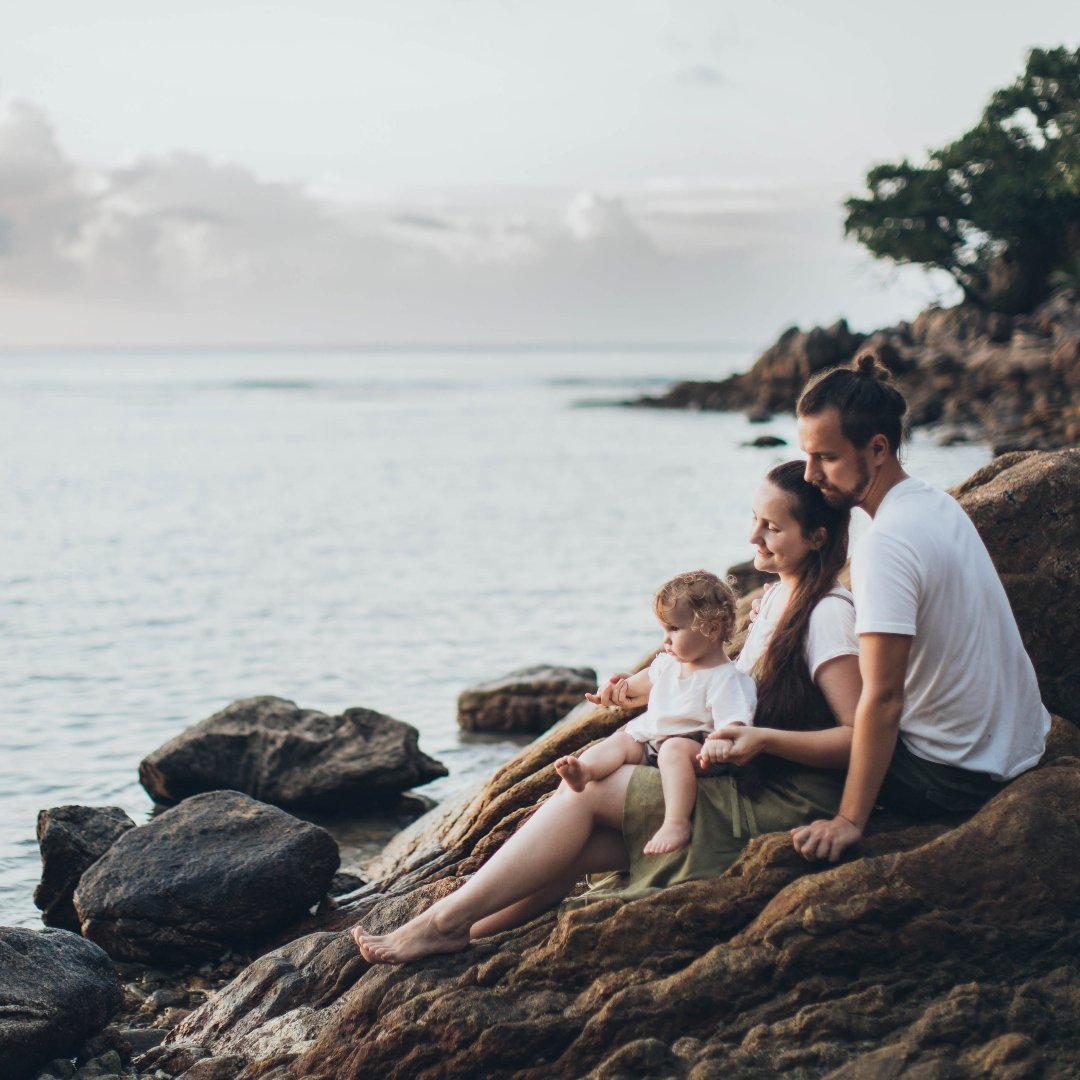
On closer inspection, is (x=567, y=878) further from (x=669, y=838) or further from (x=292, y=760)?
(x=292, y=760)

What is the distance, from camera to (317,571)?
79.2 ft

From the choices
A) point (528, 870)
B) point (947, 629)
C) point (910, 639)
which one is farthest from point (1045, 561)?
point (528, 870)

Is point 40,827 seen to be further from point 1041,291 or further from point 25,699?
point 1041,291

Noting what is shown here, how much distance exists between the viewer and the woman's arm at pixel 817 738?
493 cm

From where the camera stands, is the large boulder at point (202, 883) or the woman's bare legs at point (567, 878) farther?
the large boulder at point (202, 883)

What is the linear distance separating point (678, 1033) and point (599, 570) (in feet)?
61.8

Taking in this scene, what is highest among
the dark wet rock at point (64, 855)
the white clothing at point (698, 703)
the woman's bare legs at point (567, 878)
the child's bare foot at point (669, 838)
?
the white clothing at point (698, 703)

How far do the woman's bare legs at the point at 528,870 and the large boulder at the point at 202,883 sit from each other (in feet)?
9.31

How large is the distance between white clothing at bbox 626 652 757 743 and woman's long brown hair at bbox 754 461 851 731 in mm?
85

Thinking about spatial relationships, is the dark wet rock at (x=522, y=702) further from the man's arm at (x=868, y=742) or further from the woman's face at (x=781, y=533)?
the man's arm at (x=868, y=742)

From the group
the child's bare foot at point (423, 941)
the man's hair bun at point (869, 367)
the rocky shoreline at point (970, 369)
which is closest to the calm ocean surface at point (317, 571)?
the rocky shoreline at point (970, 369)

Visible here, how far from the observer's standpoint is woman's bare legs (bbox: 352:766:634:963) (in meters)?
5.08

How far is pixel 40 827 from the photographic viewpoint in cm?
897

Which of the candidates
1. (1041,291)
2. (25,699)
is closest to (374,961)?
(25,699)
